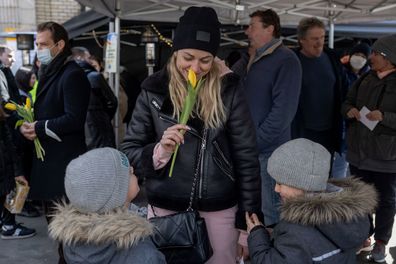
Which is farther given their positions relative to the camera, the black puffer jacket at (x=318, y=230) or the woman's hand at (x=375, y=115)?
the woman's hand at (x=375, y=115)

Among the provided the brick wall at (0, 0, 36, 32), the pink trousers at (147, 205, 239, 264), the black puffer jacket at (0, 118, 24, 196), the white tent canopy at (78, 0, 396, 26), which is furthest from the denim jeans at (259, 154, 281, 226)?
the brick wall at (0, 0, 36, 32)

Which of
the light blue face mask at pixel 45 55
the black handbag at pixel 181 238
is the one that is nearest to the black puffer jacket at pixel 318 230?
the black handbag at pixel 181 238

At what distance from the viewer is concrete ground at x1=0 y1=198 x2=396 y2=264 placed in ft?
12.7

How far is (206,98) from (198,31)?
11.9 inches

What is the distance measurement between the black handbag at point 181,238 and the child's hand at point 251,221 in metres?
0.22

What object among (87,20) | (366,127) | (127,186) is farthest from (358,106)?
(87,20)

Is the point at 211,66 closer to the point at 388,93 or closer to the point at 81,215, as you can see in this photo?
the point at 81,215

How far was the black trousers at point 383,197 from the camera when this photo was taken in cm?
352

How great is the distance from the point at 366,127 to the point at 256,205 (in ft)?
5.78

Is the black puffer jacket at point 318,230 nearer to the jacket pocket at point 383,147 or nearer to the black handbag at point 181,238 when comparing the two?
the black handbag at point 181,238

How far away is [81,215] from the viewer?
1669mm

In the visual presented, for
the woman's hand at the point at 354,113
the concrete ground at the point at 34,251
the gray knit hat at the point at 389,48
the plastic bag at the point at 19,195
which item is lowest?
the concrete ground at the point at 34,251

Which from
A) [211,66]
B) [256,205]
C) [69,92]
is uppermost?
[211,66]

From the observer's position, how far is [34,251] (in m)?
4.07
